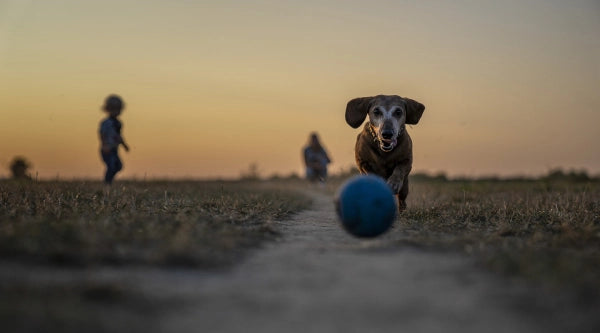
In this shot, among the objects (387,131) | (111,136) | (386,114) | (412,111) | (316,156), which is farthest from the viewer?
(316,156)

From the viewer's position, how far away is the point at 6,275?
3.60m

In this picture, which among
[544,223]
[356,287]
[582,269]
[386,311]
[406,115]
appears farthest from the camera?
[406,115]

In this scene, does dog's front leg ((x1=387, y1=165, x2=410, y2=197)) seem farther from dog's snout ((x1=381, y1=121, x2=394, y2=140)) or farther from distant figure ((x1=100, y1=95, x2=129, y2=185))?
distant figure ((x1=100, y1=95, x2=129, y2=185))

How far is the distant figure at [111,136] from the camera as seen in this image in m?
12.3

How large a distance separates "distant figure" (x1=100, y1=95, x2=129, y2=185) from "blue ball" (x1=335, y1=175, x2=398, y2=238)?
8354 mm

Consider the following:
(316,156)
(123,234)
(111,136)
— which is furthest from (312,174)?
(123,234)

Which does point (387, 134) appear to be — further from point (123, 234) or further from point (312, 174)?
point (312, 174)

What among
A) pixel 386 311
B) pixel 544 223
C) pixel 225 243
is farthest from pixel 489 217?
pixel 386 311

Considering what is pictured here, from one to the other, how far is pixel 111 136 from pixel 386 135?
7.30 m

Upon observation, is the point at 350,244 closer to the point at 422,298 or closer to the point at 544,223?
the point at 422,298

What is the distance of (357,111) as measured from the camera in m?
8.78

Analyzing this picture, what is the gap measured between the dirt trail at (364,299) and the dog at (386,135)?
3516 millimetres

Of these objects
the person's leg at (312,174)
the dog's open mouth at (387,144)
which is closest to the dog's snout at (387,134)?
the dog's open mouth at (387,144)

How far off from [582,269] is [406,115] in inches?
193
